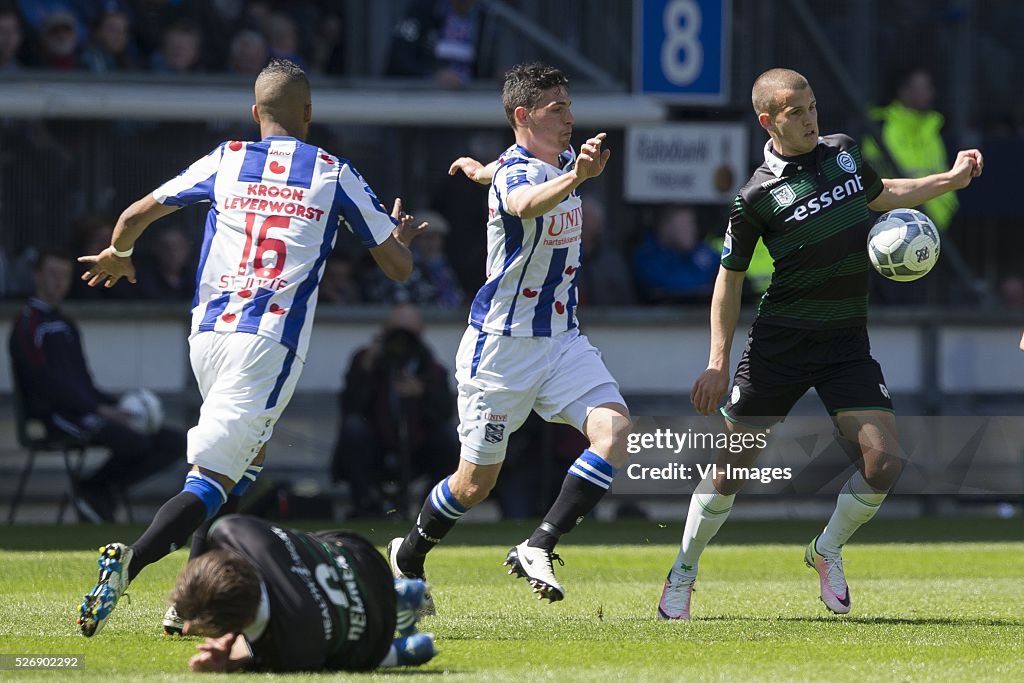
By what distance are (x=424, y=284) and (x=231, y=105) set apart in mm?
2229

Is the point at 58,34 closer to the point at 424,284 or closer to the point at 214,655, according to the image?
the point at 424,284

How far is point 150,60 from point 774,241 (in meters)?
9.21

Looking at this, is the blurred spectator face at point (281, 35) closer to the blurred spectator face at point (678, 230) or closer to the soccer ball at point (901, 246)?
the blurred spectator face at point (678, 230)

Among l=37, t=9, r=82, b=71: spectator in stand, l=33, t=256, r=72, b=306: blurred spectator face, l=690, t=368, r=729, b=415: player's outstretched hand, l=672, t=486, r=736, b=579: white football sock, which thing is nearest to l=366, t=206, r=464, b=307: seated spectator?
l=33, t=256, r=72, b=306: blurred spectator face

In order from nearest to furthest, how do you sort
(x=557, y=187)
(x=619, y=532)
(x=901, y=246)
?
(x=557, y=187) < (x=901, y=246) < (x=619, y=532)

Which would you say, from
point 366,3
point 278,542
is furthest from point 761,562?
point 366,3

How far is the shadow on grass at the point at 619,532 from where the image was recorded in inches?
493

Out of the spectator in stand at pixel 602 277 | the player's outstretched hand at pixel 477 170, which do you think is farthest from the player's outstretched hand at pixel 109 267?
the spectator in stand at pixel 602 277

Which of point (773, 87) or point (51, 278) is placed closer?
point (773, 87)

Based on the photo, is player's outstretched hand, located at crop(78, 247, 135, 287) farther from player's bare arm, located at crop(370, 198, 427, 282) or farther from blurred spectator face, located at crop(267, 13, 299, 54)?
blurred spectator face, located at crop(267, 13, 299, 54)

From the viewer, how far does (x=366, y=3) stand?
53.7 feet

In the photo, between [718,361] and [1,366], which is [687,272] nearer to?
[1,366]

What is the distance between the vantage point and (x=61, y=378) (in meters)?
13.9

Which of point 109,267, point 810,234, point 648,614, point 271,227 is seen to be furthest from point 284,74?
point 648,614
